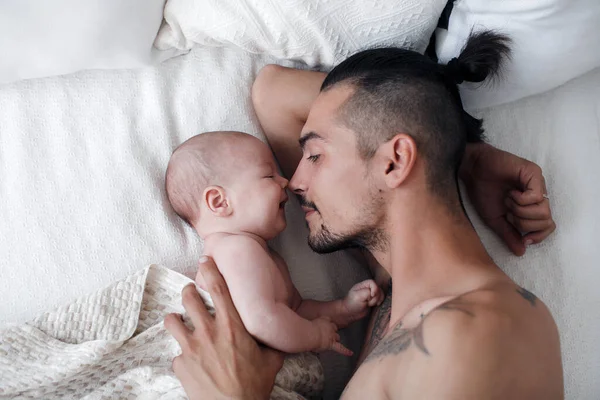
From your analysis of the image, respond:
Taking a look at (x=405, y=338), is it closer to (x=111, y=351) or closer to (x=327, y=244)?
(x=327, y=244)

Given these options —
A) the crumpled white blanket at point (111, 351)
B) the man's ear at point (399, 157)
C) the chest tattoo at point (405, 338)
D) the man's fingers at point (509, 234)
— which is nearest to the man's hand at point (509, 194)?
the man's fingers at point (509, 234)

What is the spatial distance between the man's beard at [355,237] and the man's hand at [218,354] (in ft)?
0.78

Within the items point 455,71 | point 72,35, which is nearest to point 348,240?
point 455,71

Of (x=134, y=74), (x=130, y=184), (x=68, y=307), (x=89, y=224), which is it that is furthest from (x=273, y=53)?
(x=68, y=307)

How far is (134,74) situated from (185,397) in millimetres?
869

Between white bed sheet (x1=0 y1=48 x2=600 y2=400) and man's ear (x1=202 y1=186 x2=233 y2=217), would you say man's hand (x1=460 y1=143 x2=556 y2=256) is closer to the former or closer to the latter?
white bed sheet (x1=0 y1=48 x2=600 y2=400)

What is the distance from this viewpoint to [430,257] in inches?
46.4

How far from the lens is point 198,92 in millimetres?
1555

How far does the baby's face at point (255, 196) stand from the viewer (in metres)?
1.34

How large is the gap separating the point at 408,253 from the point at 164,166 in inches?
26.5

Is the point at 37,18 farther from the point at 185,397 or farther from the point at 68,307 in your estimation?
the point at 185,397

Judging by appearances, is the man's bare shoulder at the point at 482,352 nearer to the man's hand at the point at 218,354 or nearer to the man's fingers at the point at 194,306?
the man's hand at the point at 218,354

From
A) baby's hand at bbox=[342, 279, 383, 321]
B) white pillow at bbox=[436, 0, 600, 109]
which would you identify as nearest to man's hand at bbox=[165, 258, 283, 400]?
baby's hand at bbox=[342, 279, 383, 321]

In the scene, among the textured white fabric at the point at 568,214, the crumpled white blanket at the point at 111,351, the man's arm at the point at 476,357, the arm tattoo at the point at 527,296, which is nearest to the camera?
the man's arm at the point at 476,357
